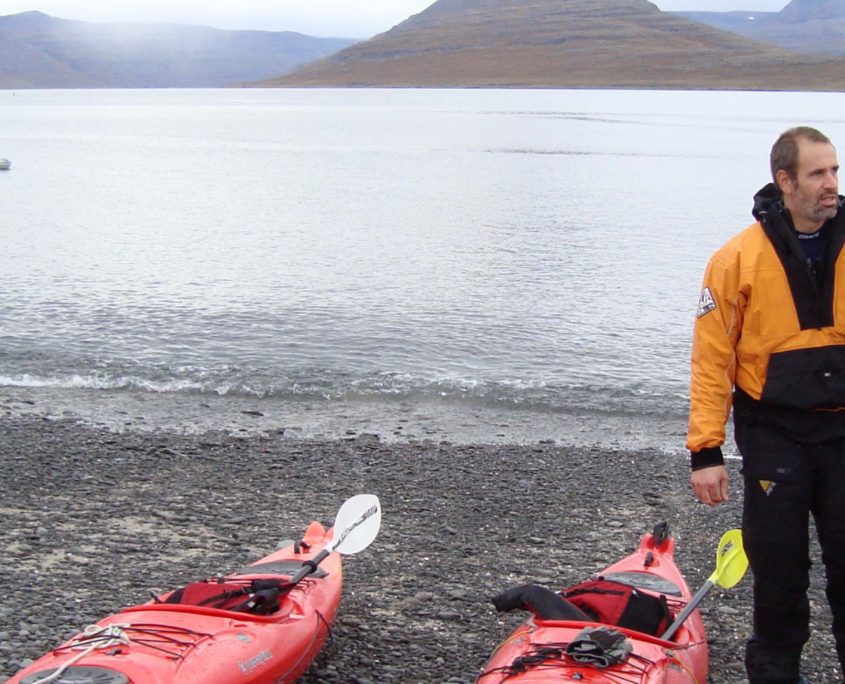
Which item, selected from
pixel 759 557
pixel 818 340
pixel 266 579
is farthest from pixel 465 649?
pixel 818 340

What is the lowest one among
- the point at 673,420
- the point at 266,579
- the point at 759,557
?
the point at 673,420

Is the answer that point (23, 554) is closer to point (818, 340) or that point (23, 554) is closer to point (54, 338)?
point (818, 340)

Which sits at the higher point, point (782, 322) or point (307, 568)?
point (782, 322)

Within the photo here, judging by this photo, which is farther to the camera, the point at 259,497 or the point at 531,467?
the point at 531,467

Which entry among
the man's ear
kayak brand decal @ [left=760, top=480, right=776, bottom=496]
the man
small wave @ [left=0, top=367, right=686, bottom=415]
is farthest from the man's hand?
small wave @ [left=0, top=367, right=686, bottom=415]

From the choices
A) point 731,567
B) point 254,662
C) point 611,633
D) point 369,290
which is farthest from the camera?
point 369,290

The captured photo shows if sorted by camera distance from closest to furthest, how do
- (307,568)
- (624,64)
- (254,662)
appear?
→ (254,662)
(307,568)
(624,64)

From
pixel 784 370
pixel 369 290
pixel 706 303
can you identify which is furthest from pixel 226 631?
pixel 369 290

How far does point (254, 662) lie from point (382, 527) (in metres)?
2.94

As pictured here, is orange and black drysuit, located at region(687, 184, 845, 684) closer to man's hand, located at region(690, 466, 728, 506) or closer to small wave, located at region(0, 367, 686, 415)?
man's hand, located at region(690, 466, 728, 506)

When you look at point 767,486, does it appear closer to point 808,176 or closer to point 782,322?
point 782,322

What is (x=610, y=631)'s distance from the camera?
4086 millimetres

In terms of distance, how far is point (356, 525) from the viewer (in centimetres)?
539

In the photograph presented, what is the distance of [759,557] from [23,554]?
180 inches
